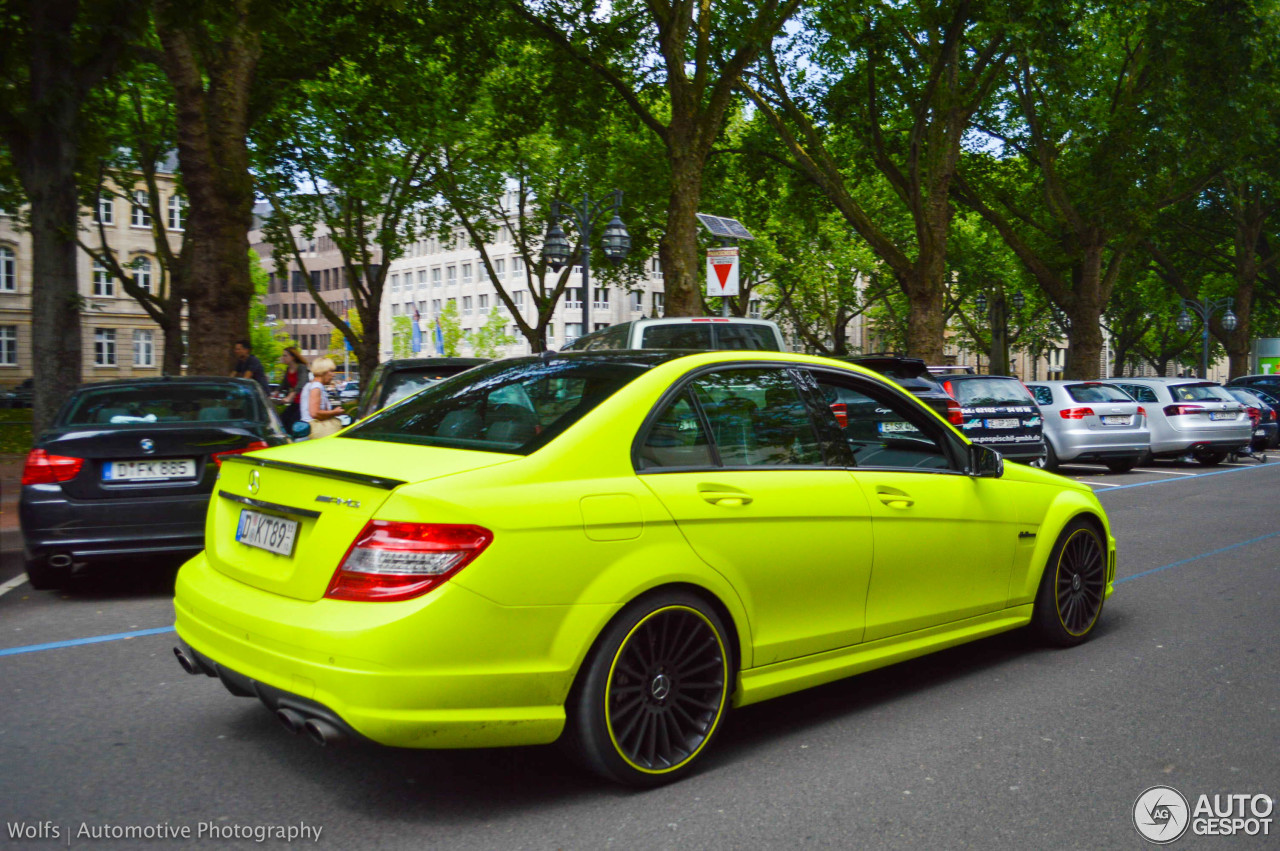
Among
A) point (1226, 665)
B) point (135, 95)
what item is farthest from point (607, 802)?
point (135, 95)

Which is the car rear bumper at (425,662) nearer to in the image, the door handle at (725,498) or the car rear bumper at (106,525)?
the door handle at (725,498)

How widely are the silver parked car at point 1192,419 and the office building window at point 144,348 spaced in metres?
59.5

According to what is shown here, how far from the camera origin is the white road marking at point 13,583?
26.1 feet

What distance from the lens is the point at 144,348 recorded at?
67.6 meters

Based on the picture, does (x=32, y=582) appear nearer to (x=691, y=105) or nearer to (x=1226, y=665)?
(x=1226, y=665)

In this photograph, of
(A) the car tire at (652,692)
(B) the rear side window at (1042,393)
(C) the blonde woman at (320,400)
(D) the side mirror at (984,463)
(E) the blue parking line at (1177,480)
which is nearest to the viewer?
(A) the car tire at (652,692)

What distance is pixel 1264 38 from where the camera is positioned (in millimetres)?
23594

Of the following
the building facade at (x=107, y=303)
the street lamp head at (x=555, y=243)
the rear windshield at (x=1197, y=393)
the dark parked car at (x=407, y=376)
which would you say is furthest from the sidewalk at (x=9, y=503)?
the building facade at (x=107, y=303)

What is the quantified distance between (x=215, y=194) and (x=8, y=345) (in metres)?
55.3

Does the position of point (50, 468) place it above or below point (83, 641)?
above

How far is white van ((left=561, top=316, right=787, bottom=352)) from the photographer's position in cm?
1271

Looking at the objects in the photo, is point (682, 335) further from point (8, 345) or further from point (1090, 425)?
point (8, 345)

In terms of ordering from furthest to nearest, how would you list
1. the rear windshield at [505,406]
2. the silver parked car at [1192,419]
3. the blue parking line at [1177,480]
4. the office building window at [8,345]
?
1. the office building window at [8,345]
2. the silver parked car at [1192,419]
3. the blue parking line at [1177,480]
4. the rear windshield at [505,406]

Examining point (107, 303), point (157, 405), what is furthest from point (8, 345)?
point (157, 405)
